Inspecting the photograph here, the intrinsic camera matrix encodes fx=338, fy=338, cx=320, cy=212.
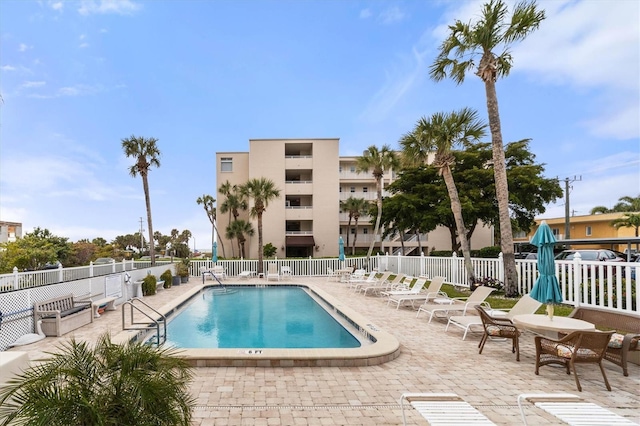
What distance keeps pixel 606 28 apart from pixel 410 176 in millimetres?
15647

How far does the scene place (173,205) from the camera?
3506cm

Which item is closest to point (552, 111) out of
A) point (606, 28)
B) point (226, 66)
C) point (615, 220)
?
point (606, 28)

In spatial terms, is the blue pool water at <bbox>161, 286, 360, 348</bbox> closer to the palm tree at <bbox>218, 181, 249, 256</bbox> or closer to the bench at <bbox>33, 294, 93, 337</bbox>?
the bench at <bbox>33, 294, 93, 337</bbox>

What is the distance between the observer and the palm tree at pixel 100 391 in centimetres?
204

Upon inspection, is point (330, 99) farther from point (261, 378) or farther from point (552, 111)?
point (261, 378)

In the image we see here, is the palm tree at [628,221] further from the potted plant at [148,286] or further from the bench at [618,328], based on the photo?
the potted plant at [148,286]

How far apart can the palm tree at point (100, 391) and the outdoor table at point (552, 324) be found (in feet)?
18.1

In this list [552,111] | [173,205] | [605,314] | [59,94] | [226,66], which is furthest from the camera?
[173,205]

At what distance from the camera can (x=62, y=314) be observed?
8.30 meters

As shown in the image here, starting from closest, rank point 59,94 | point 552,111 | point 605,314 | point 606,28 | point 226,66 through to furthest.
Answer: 1. point 605,314
2. point 606,28
3. point 552,111
4. point 59,94
5. point 226,66

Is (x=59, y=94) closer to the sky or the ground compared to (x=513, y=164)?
closer to the sky

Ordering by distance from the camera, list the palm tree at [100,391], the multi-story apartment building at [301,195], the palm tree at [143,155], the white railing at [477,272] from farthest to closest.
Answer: the multi-story apartment building at [301,195], the palm tree at [143,155], the white railing at [477,272], the palm tree at [100,391]

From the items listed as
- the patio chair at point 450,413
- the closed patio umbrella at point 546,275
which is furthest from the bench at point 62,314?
the closed patio umbrella at point 546,275

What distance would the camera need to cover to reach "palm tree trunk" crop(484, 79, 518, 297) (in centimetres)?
1096
